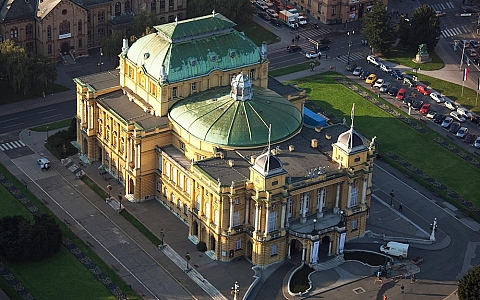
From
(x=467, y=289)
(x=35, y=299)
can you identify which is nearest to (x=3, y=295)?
(x=35, y=299)

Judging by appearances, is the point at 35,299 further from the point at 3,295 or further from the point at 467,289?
the point at 467,289

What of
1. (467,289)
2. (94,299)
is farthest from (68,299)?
(467,289)

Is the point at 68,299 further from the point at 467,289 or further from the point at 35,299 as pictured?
the point at 467,289
